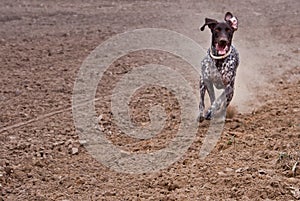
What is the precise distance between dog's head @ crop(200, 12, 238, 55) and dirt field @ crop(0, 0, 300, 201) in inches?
31.4

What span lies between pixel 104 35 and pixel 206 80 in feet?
15.5

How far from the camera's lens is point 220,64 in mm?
5742

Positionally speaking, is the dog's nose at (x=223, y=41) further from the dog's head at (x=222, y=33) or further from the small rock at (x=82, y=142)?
the small rock at (x=82, y=142)

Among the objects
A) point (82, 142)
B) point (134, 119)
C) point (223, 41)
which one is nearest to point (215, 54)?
point (223, 41)

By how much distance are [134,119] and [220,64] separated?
1.13 metres

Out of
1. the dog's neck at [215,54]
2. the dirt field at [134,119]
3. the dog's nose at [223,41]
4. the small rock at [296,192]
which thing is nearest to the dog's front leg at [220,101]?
the dirt field at [134,119]

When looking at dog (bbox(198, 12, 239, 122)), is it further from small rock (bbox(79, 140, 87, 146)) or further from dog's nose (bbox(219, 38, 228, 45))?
small rock (bbox(79, 140, 87, 146))

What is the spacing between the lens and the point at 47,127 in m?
5.91

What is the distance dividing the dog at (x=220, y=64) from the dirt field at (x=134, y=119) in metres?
0.27

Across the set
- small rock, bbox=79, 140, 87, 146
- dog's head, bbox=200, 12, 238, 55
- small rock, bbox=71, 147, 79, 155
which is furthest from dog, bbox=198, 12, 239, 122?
small rock, bbox=71, 147, 79, 155

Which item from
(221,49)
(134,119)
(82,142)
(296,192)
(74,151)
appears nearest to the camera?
(296,192)

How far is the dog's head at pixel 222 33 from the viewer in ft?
18.3

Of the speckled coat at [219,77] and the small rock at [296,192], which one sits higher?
the speckled coat at [219,77]

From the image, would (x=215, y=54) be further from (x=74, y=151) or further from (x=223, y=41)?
(x=74, y=151)
